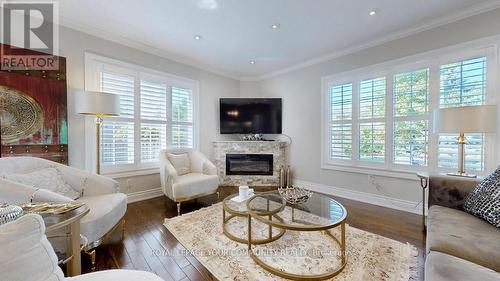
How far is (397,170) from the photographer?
302 centimetres

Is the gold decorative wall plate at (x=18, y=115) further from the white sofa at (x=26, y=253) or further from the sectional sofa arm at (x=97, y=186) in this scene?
the white sofa at (x=26, y=253)

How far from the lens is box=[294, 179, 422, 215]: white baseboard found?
2874mm

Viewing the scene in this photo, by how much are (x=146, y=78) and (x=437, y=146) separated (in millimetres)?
4445

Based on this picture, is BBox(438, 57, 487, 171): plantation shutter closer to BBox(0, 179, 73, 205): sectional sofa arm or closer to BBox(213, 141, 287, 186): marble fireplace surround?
BBox(213, 141, 287, 186): marble fireplace surround

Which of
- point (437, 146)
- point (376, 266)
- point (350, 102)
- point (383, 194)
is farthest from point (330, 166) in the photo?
point (376, 266)

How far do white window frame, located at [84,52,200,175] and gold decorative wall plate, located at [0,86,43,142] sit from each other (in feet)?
1.67

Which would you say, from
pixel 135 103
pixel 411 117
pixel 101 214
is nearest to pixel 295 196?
pixel 101 214

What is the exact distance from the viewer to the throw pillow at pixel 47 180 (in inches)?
69.2

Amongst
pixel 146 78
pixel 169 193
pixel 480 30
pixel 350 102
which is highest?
pixel 480 30

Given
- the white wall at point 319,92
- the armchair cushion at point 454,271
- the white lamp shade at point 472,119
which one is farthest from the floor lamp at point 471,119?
the armchair cushion at point 454,271

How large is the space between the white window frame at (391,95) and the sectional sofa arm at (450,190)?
104cm

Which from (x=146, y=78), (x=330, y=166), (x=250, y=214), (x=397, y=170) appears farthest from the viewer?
(x=330, y=166)

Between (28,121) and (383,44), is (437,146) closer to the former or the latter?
(383,44)

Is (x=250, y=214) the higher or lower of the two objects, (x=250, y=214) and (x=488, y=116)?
the lower
